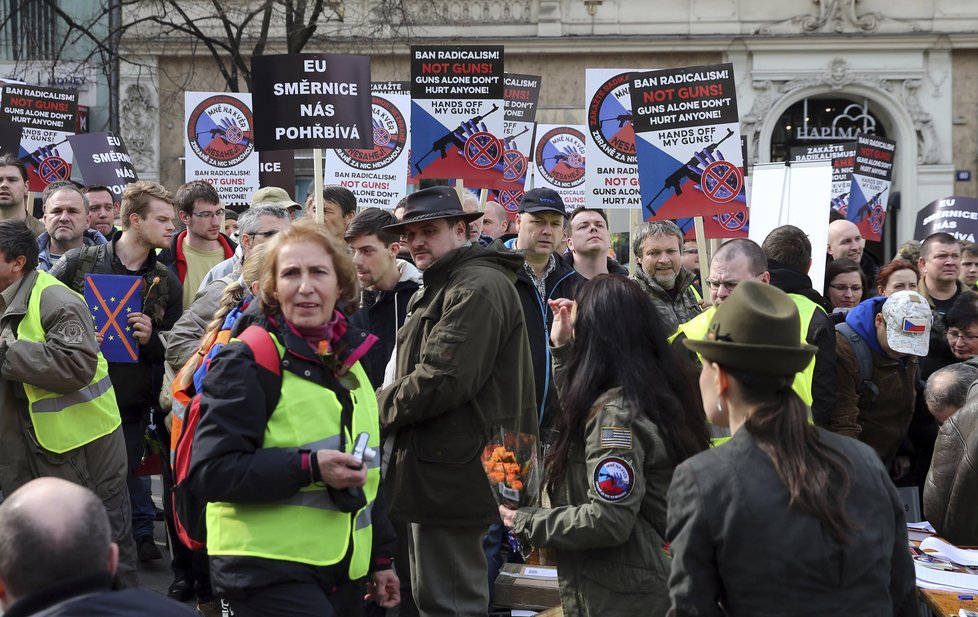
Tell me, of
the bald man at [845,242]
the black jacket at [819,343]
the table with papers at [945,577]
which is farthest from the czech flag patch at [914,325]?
the bald man at [845,242]

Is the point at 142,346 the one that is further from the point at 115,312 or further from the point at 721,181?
the point at 721,181

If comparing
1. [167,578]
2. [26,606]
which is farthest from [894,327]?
[26,606]

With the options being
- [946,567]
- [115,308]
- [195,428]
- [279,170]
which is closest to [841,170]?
[279,170]

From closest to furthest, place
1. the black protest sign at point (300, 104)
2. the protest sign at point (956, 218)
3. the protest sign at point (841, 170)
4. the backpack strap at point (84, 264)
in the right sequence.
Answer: the backpack strap at point (84, 264)
the black protest sign at point (300, 104)
the protest sign at point (956, 218)
the protest sign at point (841, 170)

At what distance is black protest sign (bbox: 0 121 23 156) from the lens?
10977 mm

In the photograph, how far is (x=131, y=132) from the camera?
26609 millimetres

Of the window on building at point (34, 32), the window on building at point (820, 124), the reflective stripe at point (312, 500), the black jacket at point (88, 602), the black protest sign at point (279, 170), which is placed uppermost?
the window on building at point (34, 32)

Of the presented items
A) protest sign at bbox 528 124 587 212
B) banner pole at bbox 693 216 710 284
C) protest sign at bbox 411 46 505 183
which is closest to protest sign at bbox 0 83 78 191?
protest sign at bbox 411 46 505 183

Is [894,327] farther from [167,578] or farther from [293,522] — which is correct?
[167,578]

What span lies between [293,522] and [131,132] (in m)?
24.6

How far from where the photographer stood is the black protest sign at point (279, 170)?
39.0 feet

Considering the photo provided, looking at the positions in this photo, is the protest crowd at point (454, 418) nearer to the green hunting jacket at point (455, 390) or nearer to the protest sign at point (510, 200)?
the green hunting jacket at point (455, 390)

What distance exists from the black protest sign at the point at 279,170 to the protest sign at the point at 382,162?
41 centimetres

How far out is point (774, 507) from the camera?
2.73m
